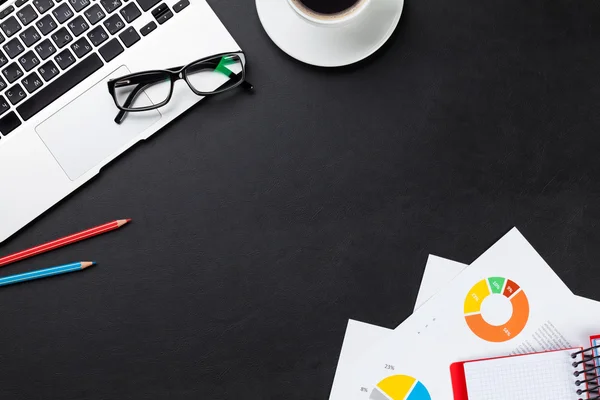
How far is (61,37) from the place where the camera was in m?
A: 0.87

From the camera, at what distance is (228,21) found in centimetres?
92

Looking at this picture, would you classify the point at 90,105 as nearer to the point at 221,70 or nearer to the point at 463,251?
the point at 221,70

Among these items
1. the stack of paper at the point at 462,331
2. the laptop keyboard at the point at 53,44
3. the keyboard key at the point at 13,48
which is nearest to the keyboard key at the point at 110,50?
the laptop keyboard at the point at 53,44

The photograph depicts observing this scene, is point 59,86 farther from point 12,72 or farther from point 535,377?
point 535,377

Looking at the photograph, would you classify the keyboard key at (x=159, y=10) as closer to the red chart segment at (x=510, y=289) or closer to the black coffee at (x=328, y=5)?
the black coffee at (x=328, y=5)

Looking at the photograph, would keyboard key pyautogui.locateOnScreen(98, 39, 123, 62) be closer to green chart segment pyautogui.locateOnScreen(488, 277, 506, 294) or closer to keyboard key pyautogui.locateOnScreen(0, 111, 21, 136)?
keyboard key pyautogui.locateOnScreen(0, 111, 21, 136)

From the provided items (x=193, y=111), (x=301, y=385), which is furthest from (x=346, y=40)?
(x=301, y=385)

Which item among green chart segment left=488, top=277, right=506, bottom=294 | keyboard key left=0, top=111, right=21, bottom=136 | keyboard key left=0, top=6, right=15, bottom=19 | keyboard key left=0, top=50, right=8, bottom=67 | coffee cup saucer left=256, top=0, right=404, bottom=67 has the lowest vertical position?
green chart segment left=488, top=277, right=506, bottom=294

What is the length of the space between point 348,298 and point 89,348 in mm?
377

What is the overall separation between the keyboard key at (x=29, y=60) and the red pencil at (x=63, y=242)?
0.78 ft

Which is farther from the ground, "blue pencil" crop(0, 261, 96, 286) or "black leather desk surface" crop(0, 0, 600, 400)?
"blue pencil" crop(0, 261, 96, 286)

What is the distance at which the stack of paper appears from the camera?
35.2 inches

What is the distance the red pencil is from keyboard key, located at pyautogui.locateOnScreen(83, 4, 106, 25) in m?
0.28

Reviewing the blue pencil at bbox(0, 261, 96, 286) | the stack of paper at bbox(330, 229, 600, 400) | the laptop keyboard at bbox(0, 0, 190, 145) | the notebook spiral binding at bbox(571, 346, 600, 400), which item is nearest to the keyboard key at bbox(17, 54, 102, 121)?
the laptop keyboard at bbox(0, 0, 190, 145)
